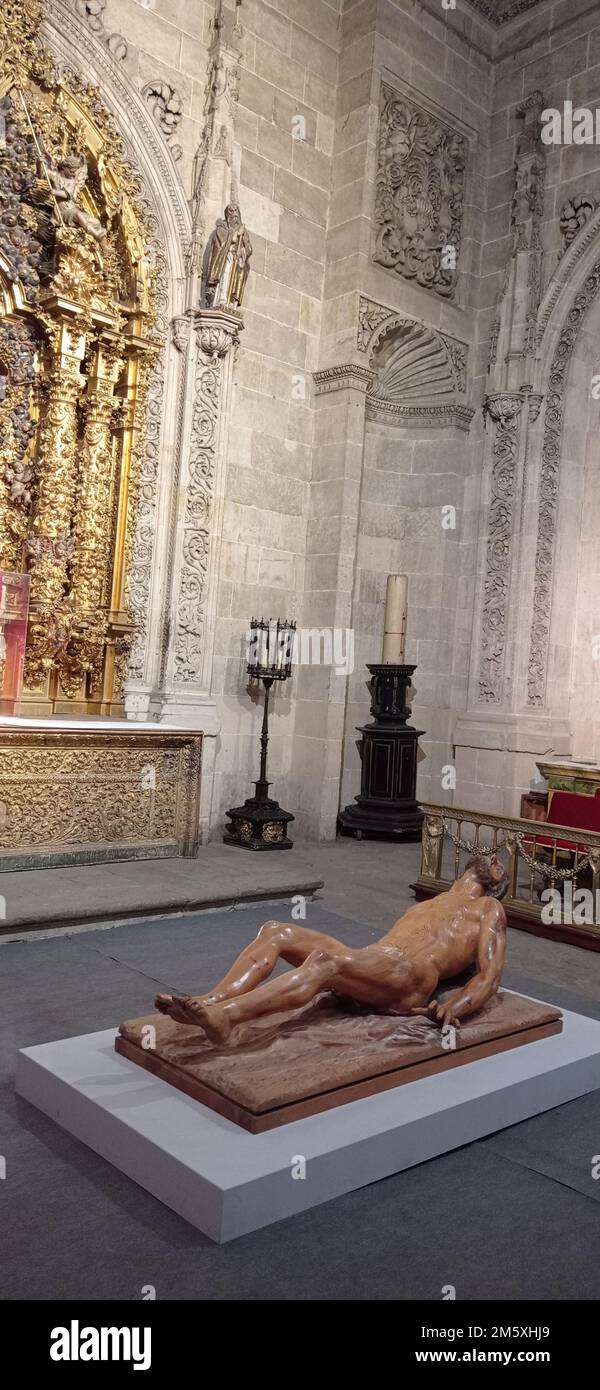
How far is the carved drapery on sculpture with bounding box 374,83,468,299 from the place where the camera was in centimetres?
1005

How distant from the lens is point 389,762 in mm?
9984

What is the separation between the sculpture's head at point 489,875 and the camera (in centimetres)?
392

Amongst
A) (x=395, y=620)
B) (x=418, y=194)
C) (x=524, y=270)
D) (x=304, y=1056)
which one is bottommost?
(x=304, y=1056)

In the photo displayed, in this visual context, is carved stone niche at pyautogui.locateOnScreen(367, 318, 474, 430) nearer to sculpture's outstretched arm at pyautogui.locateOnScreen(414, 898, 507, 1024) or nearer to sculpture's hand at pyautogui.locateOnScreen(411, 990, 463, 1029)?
sculpture's outstretched arm at pyautogui.locateOnScreen(414, 898, 507, 1024)

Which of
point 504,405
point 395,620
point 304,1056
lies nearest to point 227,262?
point 504,405

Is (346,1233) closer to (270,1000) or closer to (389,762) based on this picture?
(270,1000)

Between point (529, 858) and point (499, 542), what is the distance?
4912 millimetres

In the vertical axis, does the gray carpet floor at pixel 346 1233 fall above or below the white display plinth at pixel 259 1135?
below

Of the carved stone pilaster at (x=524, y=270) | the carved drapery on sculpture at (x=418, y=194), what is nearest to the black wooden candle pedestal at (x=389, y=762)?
the carved stone pilaster at (x=524, y=270)

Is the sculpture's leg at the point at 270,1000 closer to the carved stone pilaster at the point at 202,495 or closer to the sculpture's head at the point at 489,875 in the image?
the sculpture's head at the point at 489,875

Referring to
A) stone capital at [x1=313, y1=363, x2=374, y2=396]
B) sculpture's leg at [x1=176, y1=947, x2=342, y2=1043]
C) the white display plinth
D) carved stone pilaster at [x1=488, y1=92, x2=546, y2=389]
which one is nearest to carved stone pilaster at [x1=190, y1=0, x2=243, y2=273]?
stone capital at [x1=313, y1=363, x2=374, y2=396]

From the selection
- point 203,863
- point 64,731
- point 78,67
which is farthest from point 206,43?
point 203,863

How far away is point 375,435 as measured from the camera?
10.8m

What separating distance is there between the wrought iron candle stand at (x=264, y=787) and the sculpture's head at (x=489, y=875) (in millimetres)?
4727
